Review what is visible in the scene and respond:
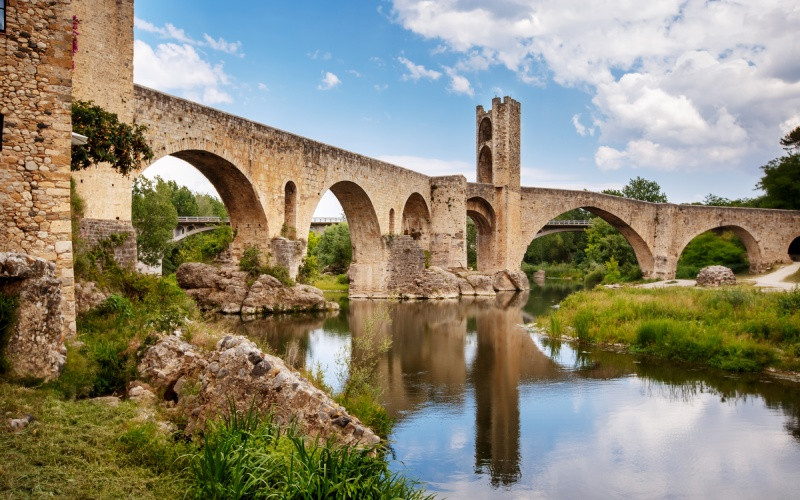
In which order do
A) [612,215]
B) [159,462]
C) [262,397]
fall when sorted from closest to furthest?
[159,462], [262,397], [612,215]

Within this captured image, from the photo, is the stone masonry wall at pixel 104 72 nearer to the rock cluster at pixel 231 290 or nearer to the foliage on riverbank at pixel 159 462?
the rock cluster at pixel 231 290

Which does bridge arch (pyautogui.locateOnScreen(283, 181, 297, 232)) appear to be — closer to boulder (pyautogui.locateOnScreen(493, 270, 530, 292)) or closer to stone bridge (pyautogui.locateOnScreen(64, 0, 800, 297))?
stone bridge (pyautogui.locateOnScreen(64, 0, 800, 297))

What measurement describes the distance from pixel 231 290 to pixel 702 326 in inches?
449

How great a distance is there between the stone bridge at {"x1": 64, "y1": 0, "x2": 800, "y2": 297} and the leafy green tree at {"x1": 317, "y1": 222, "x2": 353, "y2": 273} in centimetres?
735

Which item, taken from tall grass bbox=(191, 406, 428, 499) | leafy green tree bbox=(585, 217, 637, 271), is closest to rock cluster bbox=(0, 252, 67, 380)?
tall grass bbox=(191, 406, 428, 499)

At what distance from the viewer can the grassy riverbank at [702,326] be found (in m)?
11.0

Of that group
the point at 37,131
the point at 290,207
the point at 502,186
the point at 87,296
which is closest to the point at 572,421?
the point at 87,296

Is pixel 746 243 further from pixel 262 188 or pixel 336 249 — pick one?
pixel 262 188

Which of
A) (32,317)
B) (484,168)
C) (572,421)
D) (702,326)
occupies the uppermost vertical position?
(484,168)

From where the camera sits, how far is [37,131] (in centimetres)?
649

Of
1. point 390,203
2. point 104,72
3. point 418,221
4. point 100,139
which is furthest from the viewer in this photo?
point 418,221

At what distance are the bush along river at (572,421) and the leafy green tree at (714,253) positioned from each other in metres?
27.5

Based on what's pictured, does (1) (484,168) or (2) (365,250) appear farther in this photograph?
(1) (484,168)

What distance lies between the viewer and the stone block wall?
33.2 feet
